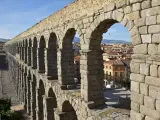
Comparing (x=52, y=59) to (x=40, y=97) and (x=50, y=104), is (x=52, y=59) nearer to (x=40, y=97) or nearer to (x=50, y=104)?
(x=50, y=104)

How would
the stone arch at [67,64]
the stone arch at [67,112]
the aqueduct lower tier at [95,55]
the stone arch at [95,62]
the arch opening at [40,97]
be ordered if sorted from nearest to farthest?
the aqueduct lower tier at [95,55] < the stone arch at [95,62] < the stone arch at [67,112] < the stone arch at [67,64] < the arch opening at [40,97]

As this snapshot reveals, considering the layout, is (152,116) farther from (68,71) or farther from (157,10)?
(68,71)

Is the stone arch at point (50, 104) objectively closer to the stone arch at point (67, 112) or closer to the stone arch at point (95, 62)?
the stone arch at point (67, 112)

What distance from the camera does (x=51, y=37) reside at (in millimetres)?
13477

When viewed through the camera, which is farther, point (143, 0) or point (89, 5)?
point (89, 5)

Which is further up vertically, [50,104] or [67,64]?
[67,64]

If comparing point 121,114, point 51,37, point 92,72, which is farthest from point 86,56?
point 51,37

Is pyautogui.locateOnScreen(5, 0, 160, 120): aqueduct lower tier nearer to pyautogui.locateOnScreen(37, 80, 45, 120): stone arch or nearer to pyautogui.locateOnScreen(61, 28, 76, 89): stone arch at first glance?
pyautogui.locateOnScreen(61, 28, 76, 89): stone arch

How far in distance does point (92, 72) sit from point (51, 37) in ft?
18.5

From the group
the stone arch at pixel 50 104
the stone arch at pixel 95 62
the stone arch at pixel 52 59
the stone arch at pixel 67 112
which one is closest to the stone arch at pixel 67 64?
the stone arch at pixel 67 112

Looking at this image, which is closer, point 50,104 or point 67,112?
point 67,112

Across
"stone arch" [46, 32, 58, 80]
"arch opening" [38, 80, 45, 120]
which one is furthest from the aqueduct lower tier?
"arch opening" [38, 80, 45, 120]

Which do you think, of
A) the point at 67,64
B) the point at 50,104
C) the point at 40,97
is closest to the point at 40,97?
the point at 40,97

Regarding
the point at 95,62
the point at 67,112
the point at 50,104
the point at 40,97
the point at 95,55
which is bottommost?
the point at 40,97
